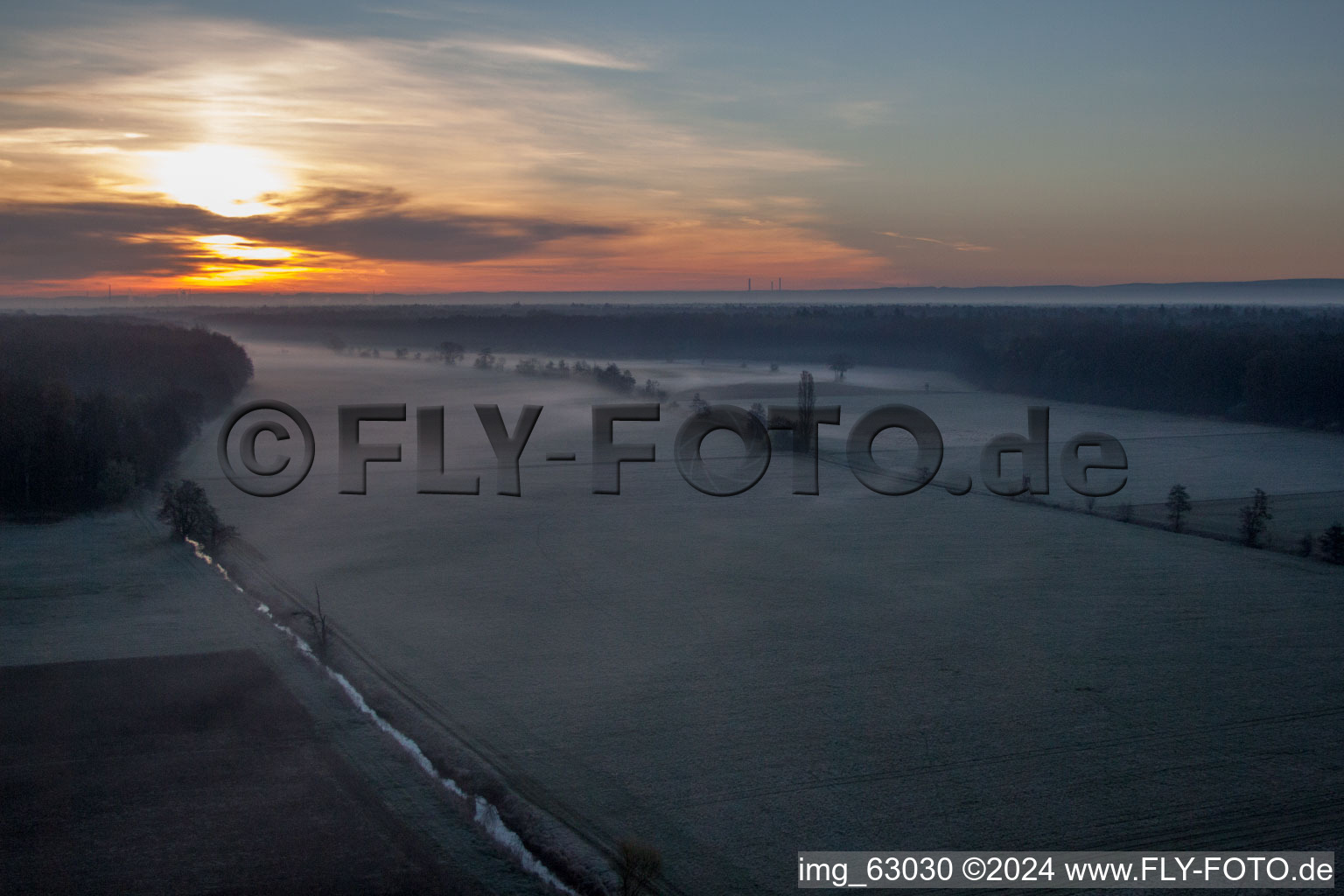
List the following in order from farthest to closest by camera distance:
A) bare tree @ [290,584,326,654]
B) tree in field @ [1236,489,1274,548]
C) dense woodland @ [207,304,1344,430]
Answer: dense woodland @ [207,304,1344,430] → tree in field @ [1236,489,1274,548] → bare tree @ [290,584,326,654]

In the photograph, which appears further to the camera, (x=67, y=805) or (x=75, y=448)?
(x=75, y=448)

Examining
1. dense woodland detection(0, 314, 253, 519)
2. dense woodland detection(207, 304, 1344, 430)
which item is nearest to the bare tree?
dense woodland detection(0, 314, 253, 519)

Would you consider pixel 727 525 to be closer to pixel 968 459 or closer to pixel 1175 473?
pixel 968 459

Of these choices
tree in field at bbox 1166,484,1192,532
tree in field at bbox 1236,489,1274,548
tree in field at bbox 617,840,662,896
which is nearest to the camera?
tree in field at bbox 617,840,662,896

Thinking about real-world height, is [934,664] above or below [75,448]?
below

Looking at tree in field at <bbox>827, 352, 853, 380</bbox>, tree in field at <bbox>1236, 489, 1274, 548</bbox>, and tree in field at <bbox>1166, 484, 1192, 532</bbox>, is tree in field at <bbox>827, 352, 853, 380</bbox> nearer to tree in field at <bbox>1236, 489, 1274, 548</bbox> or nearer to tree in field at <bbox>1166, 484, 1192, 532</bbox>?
tree in field at <bbox>1166, 484, 1192, 532</bbox>

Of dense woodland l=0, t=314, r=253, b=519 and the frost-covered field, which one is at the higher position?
dense woodland l=0, t=314, r=253, b=519

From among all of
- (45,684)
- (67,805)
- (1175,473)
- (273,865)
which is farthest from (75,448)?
(1175,473)

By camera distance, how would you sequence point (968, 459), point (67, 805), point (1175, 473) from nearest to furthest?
point (67, 805) < point (1175, 473) < point (968, 459)
